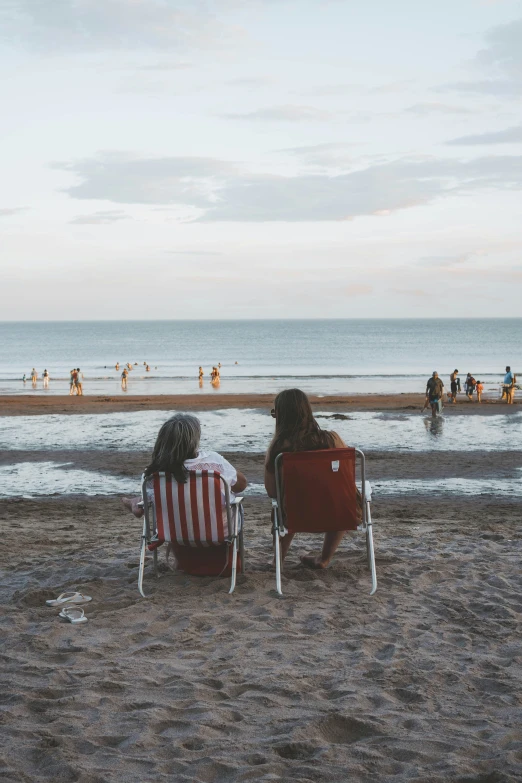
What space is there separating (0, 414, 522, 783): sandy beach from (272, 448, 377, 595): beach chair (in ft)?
1.40

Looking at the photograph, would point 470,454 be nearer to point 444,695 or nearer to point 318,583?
point 318,583

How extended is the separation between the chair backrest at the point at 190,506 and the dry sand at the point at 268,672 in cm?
40

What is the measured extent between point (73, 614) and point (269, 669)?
4.60ft

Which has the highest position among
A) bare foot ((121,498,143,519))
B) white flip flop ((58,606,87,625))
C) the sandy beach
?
bare foot ((121,498,143,519))

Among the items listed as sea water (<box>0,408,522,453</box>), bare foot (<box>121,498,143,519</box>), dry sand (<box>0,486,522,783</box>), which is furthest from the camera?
sea water (<box>0,408,522,453</box>)

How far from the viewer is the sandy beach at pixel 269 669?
A: 2898 mm

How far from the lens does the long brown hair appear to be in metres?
Answer: 5.33

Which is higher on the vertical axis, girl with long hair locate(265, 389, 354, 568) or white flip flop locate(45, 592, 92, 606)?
girl with long hair locate(265, 389, 354, 568)

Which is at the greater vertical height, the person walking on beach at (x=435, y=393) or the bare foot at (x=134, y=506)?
the person walking on beach at (x=435, y=393)

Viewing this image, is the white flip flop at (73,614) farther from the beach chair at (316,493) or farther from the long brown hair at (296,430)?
the long brown hair at (296,430)

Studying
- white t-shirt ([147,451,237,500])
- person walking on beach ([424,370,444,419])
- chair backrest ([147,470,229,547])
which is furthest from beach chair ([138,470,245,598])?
person walking on beach ([424,370,444,419])

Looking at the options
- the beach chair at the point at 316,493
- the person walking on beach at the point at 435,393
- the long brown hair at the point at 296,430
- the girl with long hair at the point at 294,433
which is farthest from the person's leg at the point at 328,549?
the person walking on beach at the point at 435,393

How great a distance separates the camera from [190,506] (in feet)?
16.3

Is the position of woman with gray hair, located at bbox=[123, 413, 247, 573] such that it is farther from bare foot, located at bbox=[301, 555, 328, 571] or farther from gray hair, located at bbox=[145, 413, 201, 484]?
bare foot, located at bbox=[301, 555, 328, 571]
